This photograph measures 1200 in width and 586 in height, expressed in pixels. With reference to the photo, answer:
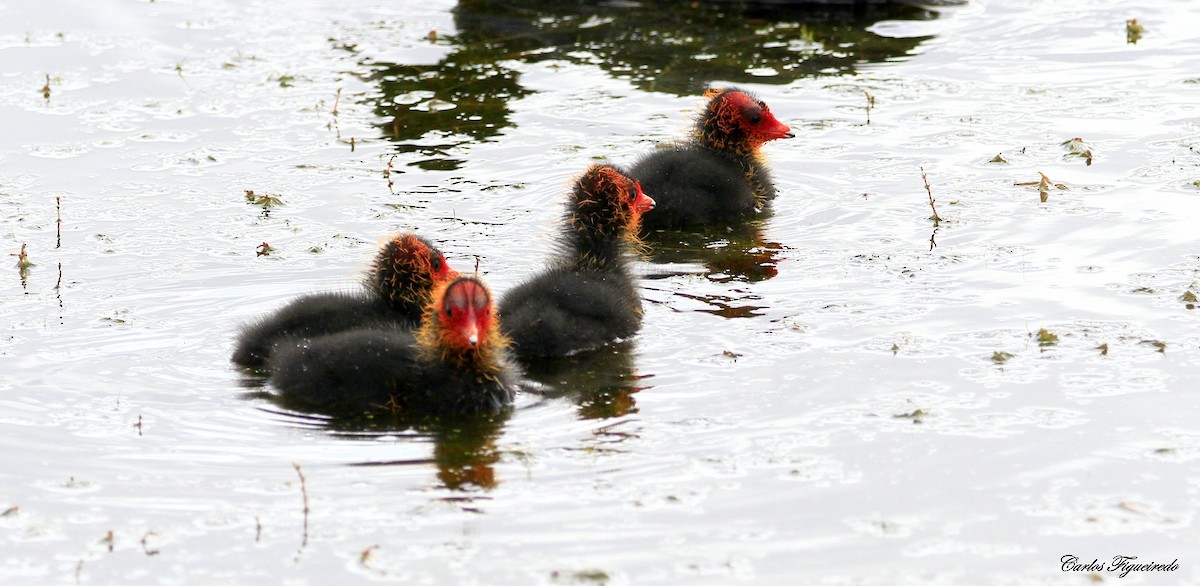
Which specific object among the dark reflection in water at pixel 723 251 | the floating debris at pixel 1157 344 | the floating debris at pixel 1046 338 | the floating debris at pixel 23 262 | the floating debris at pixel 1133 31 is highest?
the floating debris at pixel 1133 31

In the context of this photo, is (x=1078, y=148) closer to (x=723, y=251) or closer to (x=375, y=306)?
(x=723, y=251)

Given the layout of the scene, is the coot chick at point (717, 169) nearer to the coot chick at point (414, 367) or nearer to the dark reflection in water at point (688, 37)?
the dark reflection in water at point (688, 37)

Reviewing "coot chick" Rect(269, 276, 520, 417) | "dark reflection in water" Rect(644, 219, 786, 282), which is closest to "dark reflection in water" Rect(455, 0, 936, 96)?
"dark reflection in water" Rect(644, 219, 786, 282)

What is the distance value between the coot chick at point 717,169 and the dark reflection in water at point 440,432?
3.29 meters

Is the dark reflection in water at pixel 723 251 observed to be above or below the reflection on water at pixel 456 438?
above

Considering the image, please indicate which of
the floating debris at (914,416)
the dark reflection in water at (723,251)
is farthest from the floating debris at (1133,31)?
the floating debris at (914,416)

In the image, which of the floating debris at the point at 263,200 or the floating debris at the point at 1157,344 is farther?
the floating debris at the point at 263,200

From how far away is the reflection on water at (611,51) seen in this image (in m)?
11.9

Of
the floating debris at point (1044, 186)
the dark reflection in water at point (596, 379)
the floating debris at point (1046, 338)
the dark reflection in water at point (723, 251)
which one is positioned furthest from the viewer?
the floating debris at point (1044, 186)

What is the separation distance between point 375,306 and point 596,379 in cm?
108

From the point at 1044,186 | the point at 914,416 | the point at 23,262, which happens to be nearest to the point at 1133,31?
the point at 1044,186

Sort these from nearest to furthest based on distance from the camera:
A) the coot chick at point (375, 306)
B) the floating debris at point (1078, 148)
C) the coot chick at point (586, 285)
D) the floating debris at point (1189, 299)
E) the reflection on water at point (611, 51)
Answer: the coot chick at point (375, 306) < the coot chick at point (586, 285) < the floating debris at point (1189, 299) < the floating debris at point (1078, 148) < the reflection on water at point (611, 51)

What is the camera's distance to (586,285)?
7.64 metres

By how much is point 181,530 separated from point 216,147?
6.04 m
